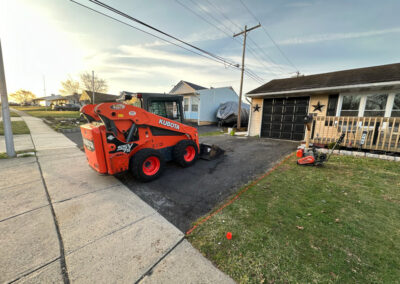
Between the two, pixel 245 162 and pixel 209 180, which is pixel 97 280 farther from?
pixel 245 162

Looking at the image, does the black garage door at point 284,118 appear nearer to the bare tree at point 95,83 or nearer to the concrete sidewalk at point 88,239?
Answer: the concrete sidewalk at point 88,239

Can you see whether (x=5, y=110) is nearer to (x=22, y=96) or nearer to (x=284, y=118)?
(x=284, y=118)

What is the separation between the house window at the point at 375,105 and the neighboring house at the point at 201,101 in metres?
11.7

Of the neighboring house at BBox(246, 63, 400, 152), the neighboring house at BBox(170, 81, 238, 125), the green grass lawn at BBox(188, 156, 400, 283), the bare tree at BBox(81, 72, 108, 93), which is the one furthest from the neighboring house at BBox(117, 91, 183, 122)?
the bare tree at BBox(81, 72, 108, 93)

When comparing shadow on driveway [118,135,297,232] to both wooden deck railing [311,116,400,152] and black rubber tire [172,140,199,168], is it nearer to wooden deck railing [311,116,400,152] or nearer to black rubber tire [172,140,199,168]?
black rubber tire [172,140,199,168]

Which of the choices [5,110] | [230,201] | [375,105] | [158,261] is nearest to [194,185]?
[230,201]

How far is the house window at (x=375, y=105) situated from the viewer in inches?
275

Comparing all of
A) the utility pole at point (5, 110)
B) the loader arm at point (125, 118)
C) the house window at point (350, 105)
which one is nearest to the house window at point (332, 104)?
the house window at point (350, 105)

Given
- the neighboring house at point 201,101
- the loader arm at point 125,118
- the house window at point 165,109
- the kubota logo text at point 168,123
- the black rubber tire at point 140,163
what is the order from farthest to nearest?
1. the neighboring house at point 201,101
2. the house window at point 165,109
3. the kubota logo text at point 168,123
4. the black rubber tire at point 140,163
5. the loader arm at point 125,118

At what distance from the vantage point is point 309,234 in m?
2.12

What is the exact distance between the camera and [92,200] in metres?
2.99

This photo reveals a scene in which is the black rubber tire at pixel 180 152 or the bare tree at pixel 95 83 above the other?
the bare tree at pixel 95 83

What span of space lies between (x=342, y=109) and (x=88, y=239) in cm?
1086

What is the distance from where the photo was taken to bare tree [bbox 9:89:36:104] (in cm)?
6850
